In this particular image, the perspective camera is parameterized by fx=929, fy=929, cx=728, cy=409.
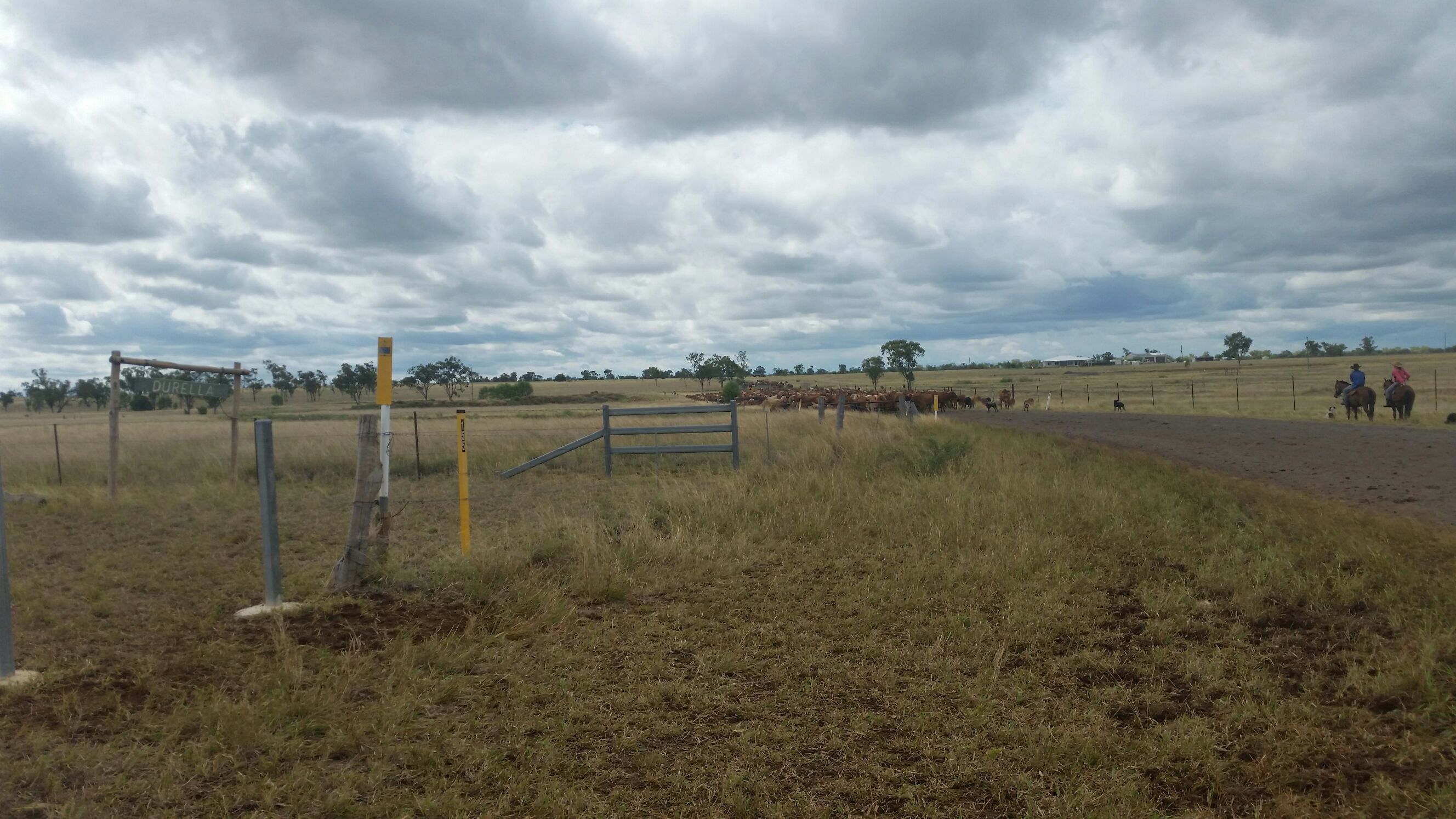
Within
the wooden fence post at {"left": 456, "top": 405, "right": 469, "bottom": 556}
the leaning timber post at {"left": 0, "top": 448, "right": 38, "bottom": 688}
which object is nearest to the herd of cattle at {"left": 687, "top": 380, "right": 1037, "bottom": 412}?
the wooden fence post at {"left": 456, "top": 405, "right": 469, "bottom": 556}

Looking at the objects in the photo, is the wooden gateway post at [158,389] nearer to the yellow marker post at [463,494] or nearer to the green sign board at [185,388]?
the green sign board at [185,388]

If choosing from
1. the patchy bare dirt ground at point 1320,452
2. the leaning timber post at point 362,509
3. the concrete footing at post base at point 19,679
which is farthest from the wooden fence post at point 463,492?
the patchy bare dirt ground at point 1320,452

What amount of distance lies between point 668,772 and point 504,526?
237 inches

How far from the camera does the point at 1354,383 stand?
28484 millimetres

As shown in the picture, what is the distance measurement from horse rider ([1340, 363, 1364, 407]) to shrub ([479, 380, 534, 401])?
228 feet

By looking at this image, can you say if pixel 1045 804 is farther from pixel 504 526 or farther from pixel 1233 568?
pixel 504 526

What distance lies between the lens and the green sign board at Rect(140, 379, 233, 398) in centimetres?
1333

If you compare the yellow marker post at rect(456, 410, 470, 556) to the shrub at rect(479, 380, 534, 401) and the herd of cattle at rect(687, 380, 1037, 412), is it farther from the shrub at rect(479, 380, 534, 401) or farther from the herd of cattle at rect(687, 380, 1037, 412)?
the shrub at rect(479, 380, 534, 401)

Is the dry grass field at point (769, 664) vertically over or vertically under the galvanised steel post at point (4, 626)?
under

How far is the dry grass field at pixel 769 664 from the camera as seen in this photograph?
12.8 ft

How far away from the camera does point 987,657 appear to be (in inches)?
215

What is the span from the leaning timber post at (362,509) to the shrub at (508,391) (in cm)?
8018

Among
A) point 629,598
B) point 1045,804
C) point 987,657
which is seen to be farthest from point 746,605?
point 1045,804

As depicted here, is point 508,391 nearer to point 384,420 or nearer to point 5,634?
point 384,420
